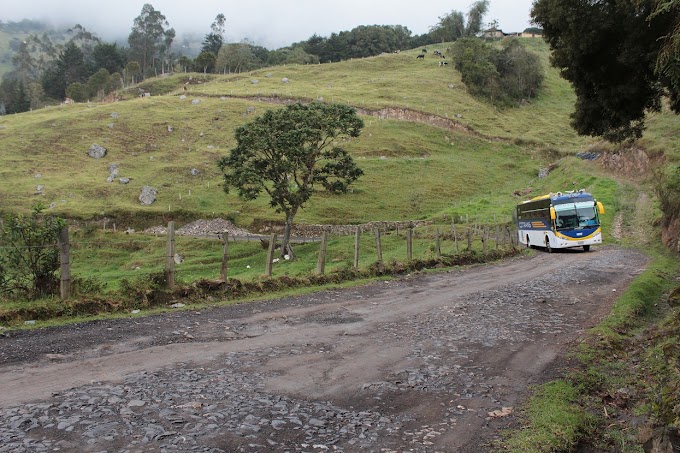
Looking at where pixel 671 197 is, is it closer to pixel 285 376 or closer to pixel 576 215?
pixel 576 215

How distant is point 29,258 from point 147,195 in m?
50.7

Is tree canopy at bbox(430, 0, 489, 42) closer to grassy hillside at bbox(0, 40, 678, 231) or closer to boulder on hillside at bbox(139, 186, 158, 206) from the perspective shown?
grassy hillside at bbox(0, 40, 678, 231)

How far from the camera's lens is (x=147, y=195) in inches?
2464

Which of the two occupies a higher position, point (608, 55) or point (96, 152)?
point (608, 55)

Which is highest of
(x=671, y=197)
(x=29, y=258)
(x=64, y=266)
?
(x=29, y=258)

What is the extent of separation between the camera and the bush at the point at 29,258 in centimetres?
1414

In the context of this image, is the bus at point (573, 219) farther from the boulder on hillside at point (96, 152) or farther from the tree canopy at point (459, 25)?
the tree canopy at point (459, 25)

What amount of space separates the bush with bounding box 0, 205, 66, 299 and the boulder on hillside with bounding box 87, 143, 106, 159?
6830 cm

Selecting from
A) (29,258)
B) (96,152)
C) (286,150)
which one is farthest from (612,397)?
(96,152)

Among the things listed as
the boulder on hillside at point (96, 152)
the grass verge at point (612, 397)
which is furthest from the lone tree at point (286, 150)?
the boulder on hillside at point (96, 152)

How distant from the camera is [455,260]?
95.1 ft

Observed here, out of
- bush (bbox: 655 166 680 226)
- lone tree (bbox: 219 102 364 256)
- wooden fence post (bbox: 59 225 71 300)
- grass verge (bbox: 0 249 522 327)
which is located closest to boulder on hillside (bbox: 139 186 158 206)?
lone tree (bbox: 219 102 364 256)

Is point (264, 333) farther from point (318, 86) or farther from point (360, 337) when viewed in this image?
point (318, 86)

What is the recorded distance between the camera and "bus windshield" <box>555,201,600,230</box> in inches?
1473
